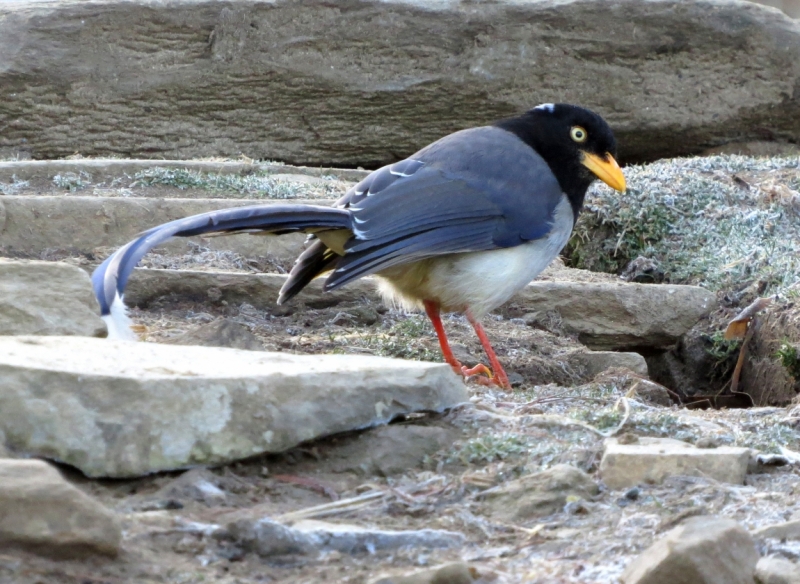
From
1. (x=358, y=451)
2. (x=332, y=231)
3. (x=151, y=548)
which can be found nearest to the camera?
(x=151, y=548)

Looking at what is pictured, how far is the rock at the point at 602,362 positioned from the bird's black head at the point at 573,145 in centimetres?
69

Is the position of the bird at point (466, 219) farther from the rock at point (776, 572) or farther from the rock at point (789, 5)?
the rock at point (789, 5)

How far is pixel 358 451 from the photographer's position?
8.89ft

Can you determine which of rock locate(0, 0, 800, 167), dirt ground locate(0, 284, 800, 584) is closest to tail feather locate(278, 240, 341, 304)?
dirt ground locate(0, 284, 800, 584)

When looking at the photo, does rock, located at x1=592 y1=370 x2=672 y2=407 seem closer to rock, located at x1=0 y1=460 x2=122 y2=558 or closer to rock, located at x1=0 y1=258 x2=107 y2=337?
rock, located at x1=0 y1=258 x2=107 y2=337

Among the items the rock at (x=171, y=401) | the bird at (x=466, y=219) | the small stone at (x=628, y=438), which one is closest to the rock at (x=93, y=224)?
the bird at (x=466, y=219)

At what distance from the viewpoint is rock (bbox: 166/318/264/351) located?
137 inches

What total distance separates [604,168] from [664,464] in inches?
99.7

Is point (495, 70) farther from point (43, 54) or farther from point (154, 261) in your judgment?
point (154, 261)

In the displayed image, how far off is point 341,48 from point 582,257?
2.69m

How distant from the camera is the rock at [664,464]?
262 cm

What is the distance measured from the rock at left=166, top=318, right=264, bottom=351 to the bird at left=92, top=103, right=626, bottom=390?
40cm

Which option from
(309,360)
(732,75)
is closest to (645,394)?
(309,360)

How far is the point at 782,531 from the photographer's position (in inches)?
88.5
